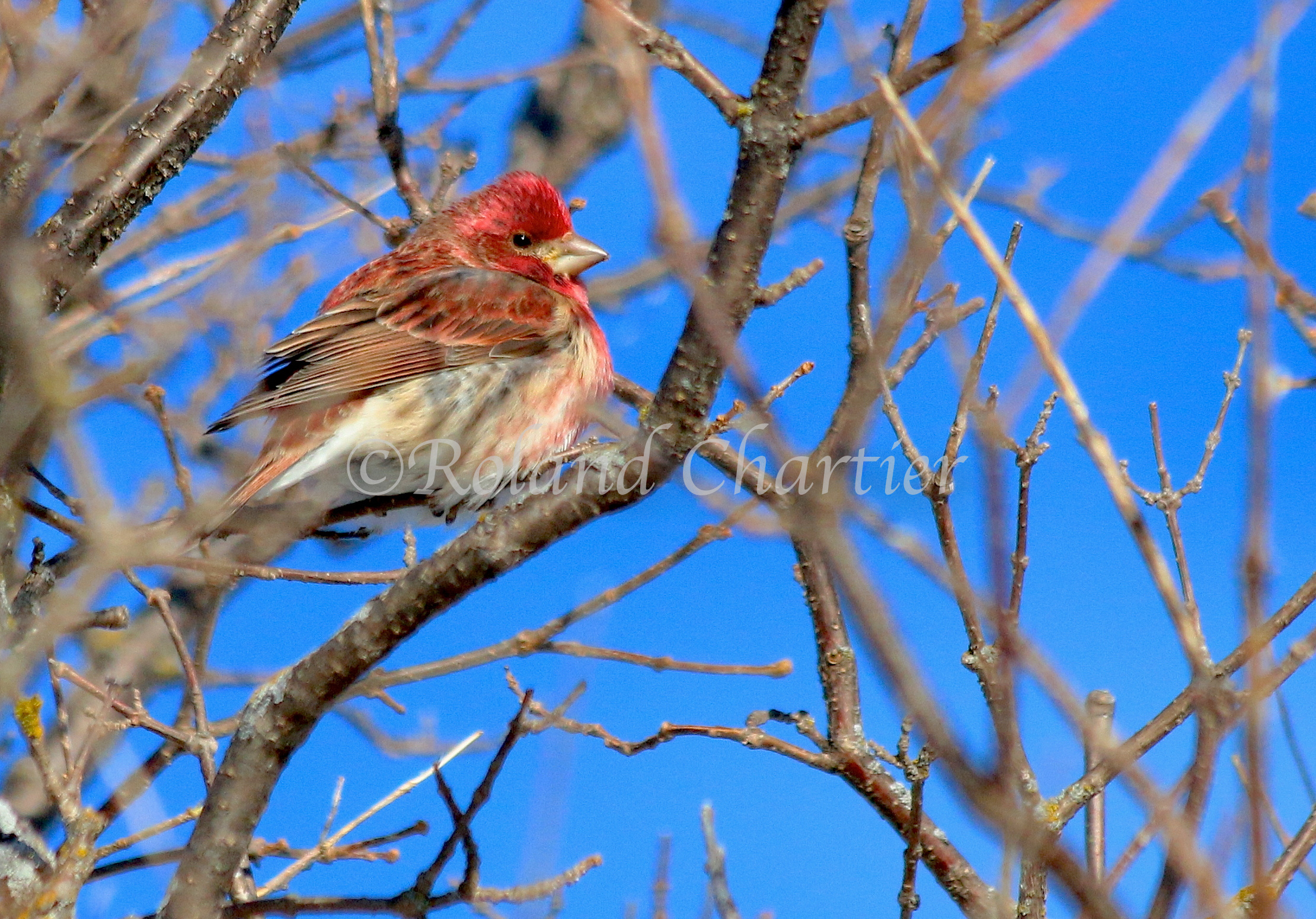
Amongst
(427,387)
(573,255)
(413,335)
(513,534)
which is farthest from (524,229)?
(513,534)

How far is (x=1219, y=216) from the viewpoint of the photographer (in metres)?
1.99

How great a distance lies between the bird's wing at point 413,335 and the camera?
17.9 feet

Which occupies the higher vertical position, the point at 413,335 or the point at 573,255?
the point at 573,255

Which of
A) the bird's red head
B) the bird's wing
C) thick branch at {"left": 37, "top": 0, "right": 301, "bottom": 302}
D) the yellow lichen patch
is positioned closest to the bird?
Answer: the bird's wing

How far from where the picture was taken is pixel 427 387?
220 inches

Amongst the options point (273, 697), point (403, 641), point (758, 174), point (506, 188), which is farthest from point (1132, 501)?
point (506, 188)

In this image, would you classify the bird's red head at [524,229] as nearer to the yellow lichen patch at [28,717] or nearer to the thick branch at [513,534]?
the thick branch at [513,534]

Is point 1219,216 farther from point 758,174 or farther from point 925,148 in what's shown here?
point 758,174

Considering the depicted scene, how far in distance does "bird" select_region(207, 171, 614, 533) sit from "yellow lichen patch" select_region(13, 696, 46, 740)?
1.40m

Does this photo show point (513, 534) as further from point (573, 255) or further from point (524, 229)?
point (524, 229)

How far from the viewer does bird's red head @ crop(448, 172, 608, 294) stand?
6480 millimetres

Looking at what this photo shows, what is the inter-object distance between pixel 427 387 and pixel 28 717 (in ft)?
7.73

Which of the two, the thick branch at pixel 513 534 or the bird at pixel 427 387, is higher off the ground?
the bird at pixel 427 387

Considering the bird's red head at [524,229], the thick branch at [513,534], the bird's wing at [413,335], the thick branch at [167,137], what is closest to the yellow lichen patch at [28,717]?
the thick branch at [513,534]
